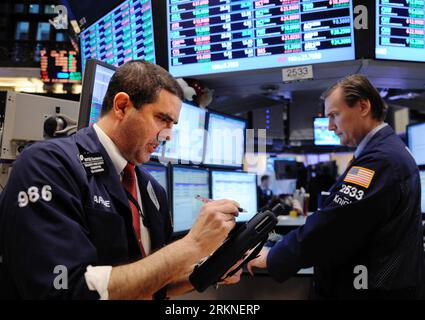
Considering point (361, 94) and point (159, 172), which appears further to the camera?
point (159, 172)

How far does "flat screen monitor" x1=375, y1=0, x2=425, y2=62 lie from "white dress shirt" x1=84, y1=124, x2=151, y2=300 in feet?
5.47

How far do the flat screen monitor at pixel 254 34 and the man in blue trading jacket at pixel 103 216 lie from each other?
50.3 inches

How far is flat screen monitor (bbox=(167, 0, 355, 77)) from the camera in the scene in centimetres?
219

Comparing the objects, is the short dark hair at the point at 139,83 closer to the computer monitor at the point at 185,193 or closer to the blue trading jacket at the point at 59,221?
the blue trading jacket at the point at 59,221

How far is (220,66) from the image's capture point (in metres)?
2.43

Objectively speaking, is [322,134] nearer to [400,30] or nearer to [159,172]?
[400,30]

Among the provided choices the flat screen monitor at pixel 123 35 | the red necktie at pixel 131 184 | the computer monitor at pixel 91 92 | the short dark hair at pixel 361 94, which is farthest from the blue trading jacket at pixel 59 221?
the flat screen monitor at pixel 123 35

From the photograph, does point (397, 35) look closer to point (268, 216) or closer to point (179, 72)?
point (179, 72)

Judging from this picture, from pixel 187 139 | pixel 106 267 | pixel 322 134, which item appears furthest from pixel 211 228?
pixel 322 134

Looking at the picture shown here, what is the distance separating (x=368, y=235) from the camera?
5.04 ft

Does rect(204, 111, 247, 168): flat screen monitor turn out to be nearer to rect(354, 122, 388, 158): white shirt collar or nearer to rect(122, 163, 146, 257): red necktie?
rect(354, 122, 388, 158): white shirt collar

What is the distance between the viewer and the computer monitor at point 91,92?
1553 mm

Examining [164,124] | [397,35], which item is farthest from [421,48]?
[164,124]

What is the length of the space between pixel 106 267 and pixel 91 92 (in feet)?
3.01
